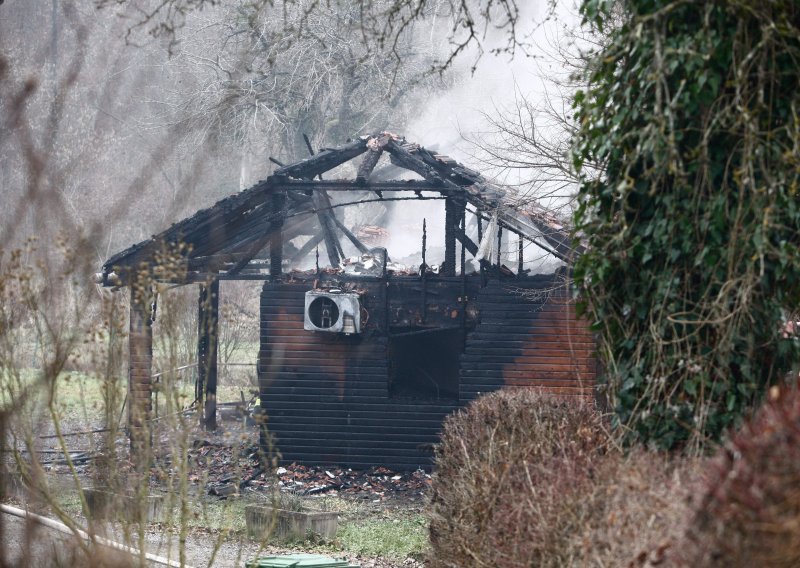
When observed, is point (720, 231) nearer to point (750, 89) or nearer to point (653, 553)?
point (750, 89)

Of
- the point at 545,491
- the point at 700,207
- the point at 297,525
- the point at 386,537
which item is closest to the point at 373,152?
the point at 386,537

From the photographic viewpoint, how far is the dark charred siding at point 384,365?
51.1ft

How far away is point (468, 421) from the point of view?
28.3ft

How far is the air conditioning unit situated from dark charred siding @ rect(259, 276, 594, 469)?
369 millimetres

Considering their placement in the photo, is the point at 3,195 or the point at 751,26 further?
the point at 3,195

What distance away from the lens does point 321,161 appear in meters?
16.5

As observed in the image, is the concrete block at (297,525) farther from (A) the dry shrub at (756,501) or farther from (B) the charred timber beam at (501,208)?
(A) the dry shrub at (756,501)

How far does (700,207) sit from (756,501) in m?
3.18

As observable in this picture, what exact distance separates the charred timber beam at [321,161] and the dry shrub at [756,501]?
1295cm

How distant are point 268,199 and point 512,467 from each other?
1042 centimetres

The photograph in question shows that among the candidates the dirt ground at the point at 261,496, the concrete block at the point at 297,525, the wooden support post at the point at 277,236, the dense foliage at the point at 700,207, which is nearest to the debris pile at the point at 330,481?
the dirt ground at the point at 261,496

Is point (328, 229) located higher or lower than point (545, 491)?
higher

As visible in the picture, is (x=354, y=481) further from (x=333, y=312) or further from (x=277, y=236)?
(x=277, y=236)

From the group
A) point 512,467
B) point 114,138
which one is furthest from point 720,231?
point 114,138
